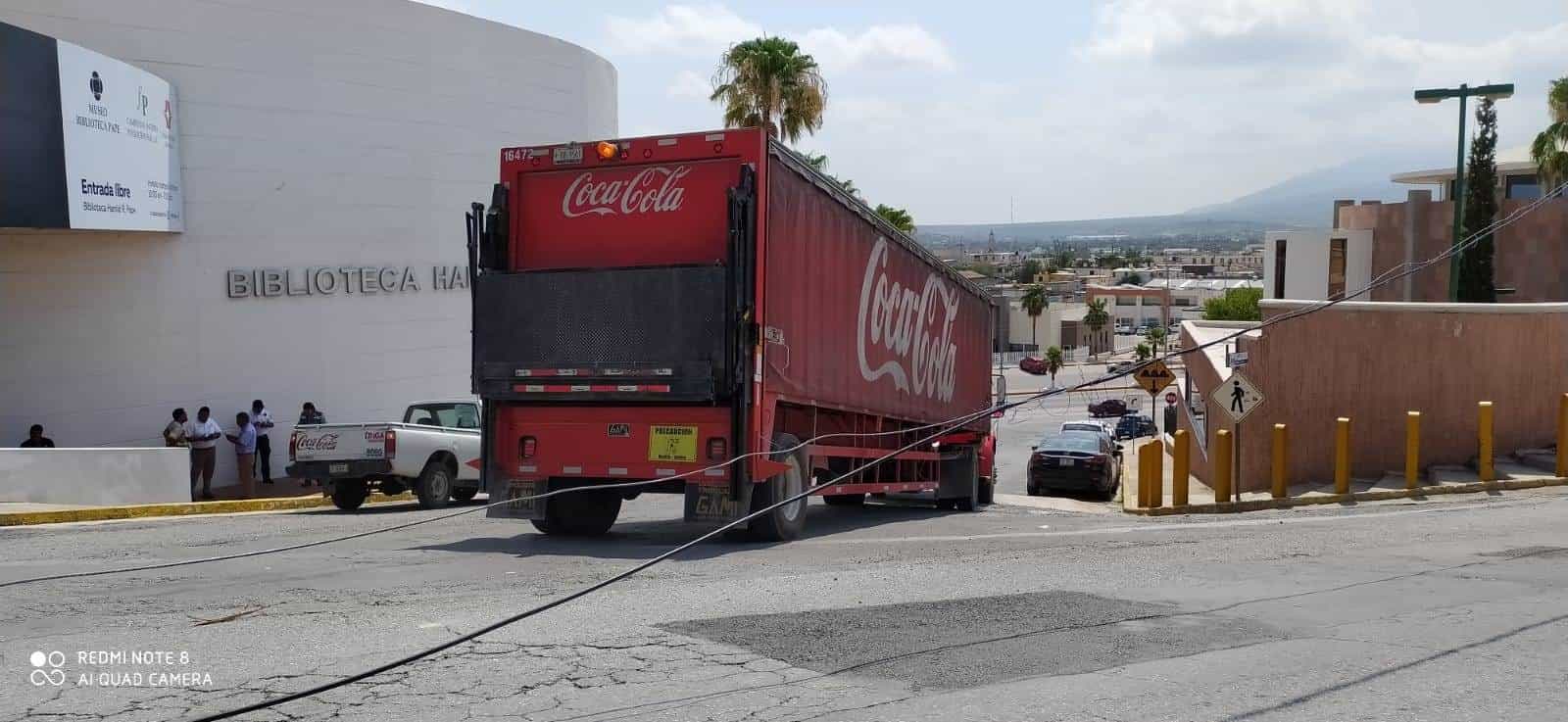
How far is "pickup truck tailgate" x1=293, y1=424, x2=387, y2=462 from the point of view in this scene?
1805cm

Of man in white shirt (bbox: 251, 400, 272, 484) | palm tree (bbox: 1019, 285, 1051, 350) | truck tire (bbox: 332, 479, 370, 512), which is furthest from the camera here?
palm tree (bbox: 1019, 285, 1051, 350)

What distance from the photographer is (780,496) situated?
12.8m

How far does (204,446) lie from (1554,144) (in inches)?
1891

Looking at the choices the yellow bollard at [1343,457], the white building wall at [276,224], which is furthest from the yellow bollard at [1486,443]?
the white building wall at [276,224]

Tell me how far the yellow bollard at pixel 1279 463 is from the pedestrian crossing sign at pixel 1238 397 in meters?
0.51

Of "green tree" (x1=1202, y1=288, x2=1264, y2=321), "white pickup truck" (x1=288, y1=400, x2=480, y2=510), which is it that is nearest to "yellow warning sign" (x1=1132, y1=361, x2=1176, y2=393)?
"white pickup truck" (x1=288, y1=400, x2=480, y2=510)

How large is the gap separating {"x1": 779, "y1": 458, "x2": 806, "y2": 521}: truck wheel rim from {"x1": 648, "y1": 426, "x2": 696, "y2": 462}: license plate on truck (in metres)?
1.12

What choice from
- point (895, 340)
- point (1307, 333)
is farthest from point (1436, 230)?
point (895, 340)

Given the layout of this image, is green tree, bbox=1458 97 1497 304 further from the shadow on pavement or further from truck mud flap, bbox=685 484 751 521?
truck mud flap, bbox=685 484 751 521

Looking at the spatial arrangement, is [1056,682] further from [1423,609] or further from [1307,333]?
[1307,333]

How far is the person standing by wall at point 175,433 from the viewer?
2220 cm

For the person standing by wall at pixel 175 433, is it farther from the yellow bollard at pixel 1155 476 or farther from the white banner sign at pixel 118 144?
the yellow bollard at pixel 1155 476

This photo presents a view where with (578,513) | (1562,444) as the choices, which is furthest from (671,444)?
(1562,444)

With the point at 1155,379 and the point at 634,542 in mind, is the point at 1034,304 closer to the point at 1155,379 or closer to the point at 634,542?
the point at 1155,379
